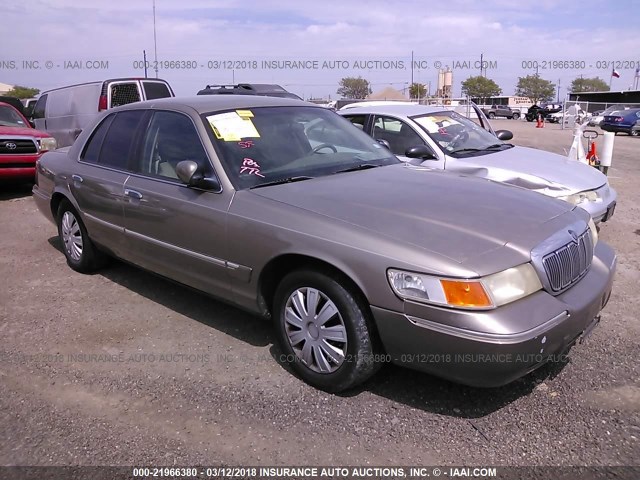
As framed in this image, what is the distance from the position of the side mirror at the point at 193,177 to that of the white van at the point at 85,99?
29.0ft

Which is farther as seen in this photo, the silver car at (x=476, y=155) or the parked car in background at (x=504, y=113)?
the parked car in background at (x=504, y=113)

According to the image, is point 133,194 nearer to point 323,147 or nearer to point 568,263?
point 323,147

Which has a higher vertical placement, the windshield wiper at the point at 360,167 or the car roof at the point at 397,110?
the car roof at the point at 397,110

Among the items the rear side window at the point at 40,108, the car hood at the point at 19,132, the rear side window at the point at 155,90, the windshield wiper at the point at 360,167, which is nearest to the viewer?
the windshield wiper at the point at 360,167

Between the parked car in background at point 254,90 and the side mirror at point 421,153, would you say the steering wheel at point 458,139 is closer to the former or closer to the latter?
the side mirror at point 421,153

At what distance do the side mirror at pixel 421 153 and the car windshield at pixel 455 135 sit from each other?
20 centimetres

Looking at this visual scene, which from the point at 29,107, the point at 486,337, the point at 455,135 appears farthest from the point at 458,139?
the point at 29,107

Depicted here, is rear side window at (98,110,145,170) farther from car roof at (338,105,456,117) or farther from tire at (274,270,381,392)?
car roof at (338,105,456,117)

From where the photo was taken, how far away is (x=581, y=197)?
18.2 feet

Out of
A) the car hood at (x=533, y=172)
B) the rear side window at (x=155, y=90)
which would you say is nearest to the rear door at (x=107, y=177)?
the car hood at (x=533, y=172)

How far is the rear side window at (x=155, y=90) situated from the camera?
1191 cm

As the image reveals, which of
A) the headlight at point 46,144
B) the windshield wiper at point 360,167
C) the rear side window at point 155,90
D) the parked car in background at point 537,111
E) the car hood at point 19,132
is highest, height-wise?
the parked car in background at point 537,111

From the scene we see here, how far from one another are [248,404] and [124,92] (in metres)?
→ 10.3

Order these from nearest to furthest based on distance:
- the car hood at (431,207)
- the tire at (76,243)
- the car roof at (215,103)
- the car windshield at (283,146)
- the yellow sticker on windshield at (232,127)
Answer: the car hood at (431,207)
the car windshield at (283,146)
the yellow sticker on windshield at (232,127)
the car roof at (215,103)
the tire at (76,243)
